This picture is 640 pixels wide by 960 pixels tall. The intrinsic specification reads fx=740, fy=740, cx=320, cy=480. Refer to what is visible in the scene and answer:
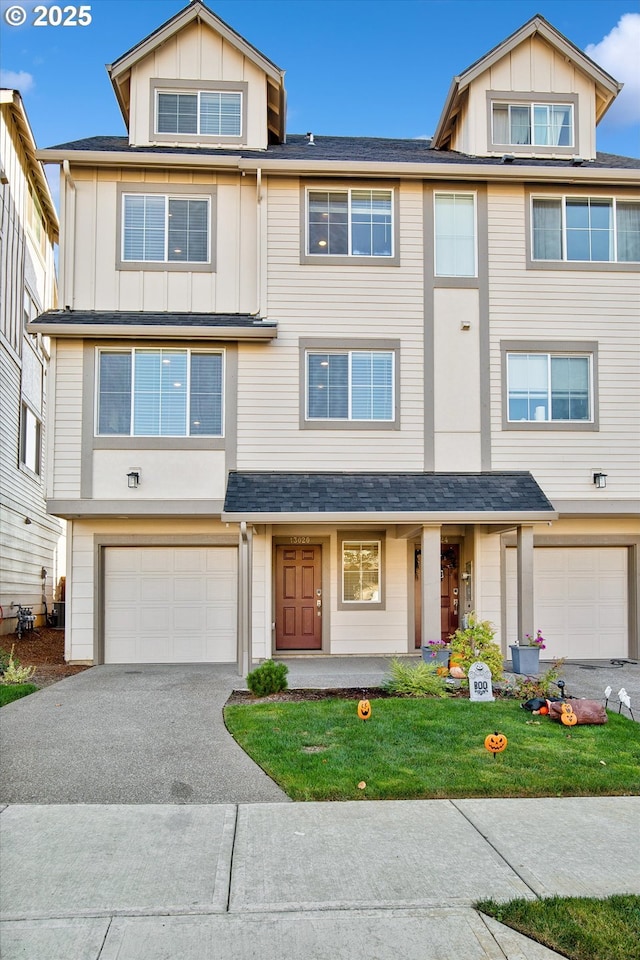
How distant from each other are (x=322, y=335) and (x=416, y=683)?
20.6 feet

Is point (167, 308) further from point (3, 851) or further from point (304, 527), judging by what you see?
point (3, 851)

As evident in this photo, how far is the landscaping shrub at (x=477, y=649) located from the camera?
10117mm

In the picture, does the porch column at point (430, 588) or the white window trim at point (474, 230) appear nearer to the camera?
the porch column at point (430, 588)

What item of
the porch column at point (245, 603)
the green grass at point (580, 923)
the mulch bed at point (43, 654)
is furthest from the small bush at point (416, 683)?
the green grass at point (580, 923)

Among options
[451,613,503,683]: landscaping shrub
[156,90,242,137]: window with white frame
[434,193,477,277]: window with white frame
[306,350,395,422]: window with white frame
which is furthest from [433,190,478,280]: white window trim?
[451,613,503,683]: landscaping shrub

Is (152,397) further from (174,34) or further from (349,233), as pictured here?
(174,34)

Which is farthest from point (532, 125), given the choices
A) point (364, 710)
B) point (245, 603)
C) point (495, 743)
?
point (495, 743)

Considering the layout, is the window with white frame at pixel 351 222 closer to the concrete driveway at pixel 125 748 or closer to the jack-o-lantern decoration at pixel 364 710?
the concrete driveway at pixel 125 748

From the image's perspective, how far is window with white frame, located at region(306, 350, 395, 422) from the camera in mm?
12836

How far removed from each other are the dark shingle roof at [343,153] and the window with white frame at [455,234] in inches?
25.8

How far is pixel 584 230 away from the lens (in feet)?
43.7

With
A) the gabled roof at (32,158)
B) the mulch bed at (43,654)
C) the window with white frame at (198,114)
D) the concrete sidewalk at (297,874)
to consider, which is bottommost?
the mulch bed at (43,654)

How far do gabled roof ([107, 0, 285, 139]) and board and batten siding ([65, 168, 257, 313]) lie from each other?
7.14 ft

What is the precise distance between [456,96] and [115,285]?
747 cm
